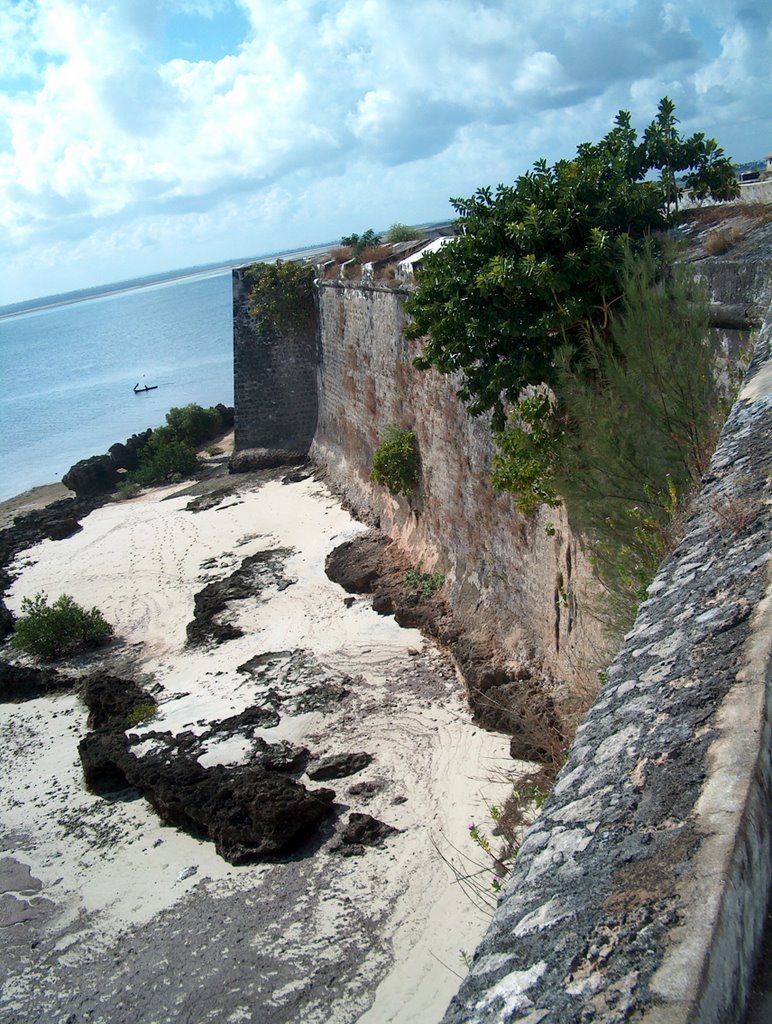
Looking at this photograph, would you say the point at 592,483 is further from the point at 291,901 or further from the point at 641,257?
the point at 291,901

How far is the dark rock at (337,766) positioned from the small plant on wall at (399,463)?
17.3ft

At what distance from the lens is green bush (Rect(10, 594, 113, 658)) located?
45.9 feet

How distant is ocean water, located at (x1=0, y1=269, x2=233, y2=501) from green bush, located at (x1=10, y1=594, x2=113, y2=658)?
19.2 metres

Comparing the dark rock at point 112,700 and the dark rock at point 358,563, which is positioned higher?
the dark rock at point 358,563

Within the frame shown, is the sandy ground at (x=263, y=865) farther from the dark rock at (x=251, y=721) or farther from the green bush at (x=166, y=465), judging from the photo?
the green bush at (x=166, y=465)

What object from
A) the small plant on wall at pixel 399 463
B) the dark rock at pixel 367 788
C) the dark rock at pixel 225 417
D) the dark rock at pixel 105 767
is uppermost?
the small plant on wall at pixel 399 463

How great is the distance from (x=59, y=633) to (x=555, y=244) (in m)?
9.96

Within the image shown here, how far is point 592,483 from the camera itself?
20.5 ft

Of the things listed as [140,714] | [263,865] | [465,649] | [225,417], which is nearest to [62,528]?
[225,417]

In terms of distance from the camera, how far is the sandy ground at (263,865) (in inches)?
251

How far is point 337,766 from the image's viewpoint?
8992mm

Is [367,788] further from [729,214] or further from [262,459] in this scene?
[262,459]

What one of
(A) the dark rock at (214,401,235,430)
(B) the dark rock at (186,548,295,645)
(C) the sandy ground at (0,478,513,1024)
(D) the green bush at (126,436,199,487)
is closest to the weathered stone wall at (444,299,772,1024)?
(C) the sandy ground at (0,478,513,1024)

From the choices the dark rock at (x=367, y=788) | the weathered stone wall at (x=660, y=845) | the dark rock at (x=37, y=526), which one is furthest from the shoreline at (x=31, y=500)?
the weathered stone wall at (x=660, y=845)
